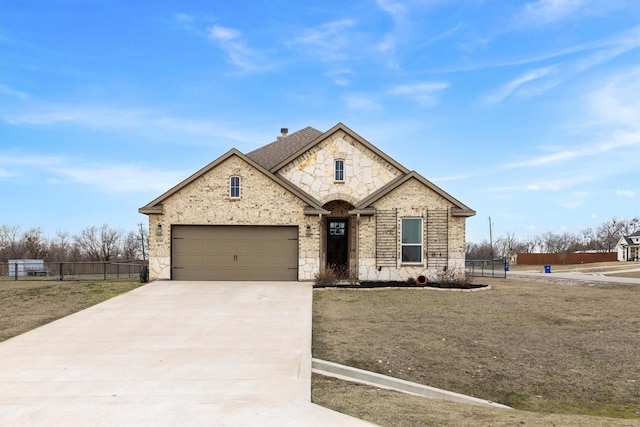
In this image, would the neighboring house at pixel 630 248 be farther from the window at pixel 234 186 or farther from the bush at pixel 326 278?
the window at pixel 234 186

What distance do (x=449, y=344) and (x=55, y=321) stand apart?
31.2ft

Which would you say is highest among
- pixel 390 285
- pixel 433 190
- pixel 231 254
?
pixel 433 190

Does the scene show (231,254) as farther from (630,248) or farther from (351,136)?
(630,248)

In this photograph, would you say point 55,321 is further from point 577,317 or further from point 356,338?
point 577,317

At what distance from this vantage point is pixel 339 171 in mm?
24312

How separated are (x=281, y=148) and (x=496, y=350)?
19301 millimetres

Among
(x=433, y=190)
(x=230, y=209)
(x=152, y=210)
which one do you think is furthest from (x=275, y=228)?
(x=433, y=190)

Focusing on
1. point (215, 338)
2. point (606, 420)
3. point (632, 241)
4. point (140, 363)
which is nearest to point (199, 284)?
point (215, 338)

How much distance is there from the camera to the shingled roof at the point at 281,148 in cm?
2676

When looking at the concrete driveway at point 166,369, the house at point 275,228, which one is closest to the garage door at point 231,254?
the house at point 275,228

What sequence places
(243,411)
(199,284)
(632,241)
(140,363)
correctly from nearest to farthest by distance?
(243,411), (140,363), (199,284), (632,241)

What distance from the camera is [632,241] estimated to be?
77875mm

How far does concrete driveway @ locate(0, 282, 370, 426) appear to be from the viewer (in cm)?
638

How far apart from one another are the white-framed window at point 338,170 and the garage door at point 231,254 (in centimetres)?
367
